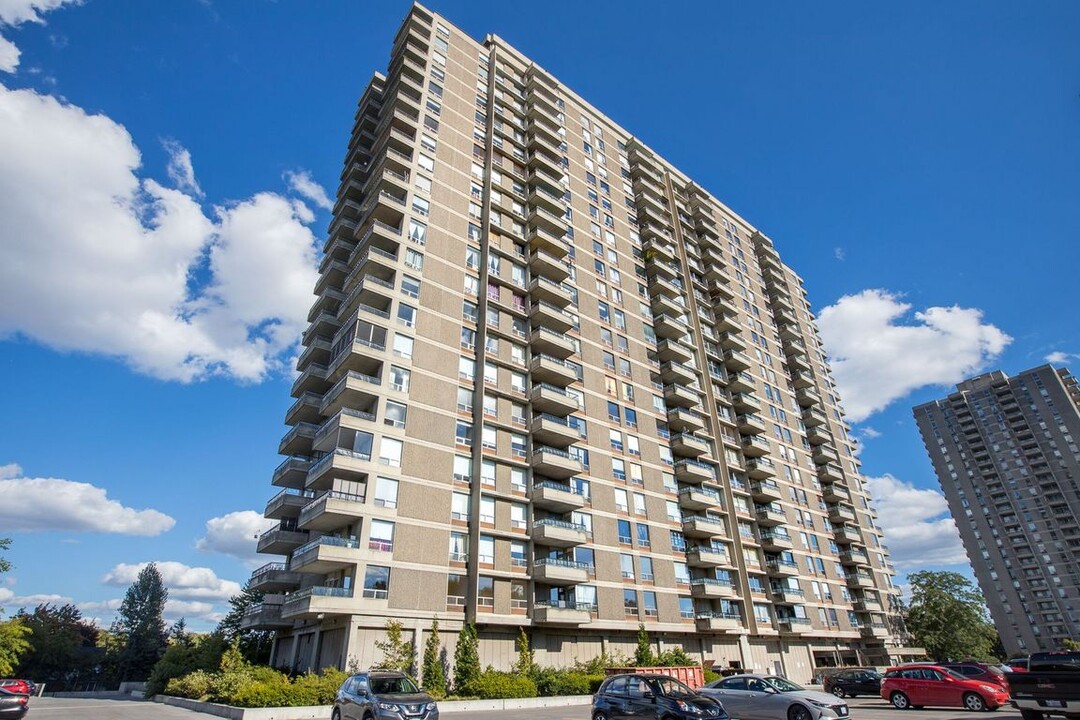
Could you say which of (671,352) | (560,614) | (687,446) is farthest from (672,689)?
(671,352)

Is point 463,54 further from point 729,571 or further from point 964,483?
point 964,483

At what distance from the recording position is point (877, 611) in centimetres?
6106

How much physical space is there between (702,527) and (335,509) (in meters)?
30.1

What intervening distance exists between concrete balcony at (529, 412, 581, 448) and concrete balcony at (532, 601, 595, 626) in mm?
11001

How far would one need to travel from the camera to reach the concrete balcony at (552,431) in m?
39.0

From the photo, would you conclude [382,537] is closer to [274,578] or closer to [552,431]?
[274,578]

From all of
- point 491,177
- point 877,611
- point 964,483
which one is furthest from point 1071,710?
point 964,483

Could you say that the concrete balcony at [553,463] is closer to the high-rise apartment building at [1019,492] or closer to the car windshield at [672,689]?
the car windshield at [672,689]

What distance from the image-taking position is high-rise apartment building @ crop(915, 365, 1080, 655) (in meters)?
103

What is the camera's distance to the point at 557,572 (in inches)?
1367

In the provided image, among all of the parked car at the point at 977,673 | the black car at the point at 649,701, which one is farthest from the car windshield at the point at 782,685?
the parked car at the point at 977,673

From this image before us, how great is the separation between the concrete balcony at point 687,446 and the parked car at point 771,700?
105 ft

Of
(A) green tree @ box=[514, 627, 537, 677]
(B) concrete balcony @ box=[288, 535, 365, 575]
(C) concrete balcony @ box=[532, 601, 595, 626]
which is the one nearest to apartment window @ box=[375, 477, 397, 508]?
(B) concrete balcony @ box=[288, 535, 365, 575]

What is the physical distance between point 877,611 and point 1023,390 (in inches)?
3532
